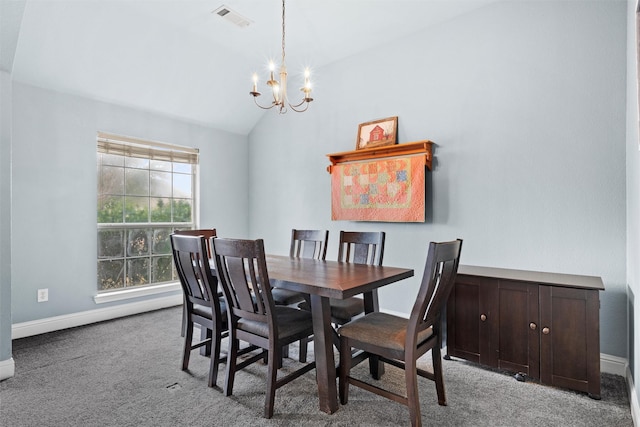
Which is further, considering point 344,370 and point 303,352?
point 303,352

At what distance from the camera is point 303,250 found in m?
3.39

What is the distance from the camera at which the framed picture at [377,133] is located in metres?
3.66

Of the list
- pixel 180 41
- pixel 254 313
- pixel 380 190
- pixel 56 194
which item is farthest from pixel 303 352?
pixel 180 41

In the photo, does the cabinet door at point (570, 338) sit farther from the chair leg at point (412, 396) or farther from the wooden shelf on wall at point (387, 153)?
the wooden shelf on wall at point (387, 153)

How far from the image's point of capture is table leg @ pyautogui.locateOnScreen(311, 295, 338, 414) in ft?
6.55

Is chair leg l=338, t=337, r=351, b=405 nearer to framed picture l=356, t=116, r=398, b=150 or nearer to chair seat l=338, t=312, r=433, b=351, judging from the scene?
chair seat l=338, t=312, r=433, b=351

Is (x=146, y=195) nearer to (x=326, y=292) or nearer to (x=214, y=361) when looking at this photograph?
(x=214, y=361)

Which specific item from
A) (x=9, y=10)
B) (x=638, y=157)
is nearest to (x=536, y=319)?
(x=638, y=157)

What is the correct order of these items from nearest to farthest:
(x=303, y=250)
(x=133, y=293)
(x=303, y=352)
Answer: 1. (x=303, y=352)
2. (x=303, y=250)
3. (x=133, y=293)

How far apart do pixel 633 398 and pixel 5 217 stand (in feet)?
13.7

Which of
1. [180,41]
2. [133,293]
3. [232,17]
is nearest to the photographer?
[232,17]

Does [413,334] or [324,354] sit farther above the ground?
[413,334]

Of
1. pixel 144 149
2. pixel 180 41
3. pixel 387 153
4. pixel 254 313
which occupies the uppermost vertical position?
pixel 180 41

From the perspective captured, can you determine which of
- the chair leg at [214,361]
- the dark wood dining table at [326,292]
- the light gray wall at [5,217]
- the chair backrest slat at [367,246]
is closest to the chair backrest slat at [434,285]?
the dark wood dining table at [326,292]
